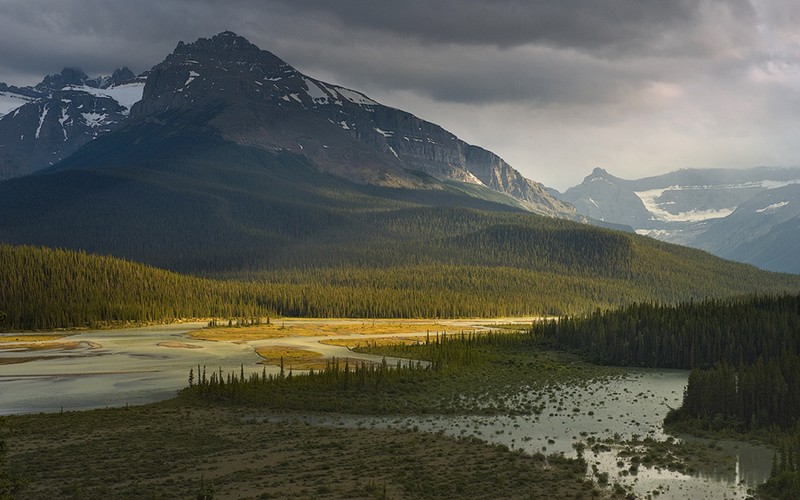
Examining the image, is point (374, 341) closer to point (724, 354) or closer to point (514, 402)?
point (724, 354)

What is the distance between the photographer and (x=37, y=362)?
11012 cm

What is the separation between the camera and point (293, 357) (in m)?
117

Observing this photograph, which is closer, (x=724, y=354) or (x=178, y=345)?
(x=724, y=354)

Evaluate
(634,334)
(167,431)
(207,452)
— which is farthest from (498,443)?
(634,334)

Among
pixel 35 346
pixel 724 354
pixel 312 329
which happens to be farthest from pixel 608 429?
pixel 312 329

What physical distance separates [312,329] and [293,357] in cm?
5601

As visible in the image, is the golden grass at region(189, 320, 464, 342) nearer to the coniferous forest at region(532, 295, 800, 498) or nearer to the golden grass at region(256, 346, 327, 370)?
the golden grass at region(256, 346, 327, 370)

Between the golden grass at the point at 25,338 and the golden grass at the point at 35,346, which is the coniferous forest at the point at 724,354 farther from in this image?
the golden grass at the point at 25,338

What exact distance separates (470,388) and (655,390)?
2169cm

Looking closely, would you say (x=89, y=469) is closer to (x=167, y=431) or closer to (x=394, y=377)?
(x=167, y=431)

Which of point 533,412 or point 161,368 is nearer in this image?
point 533,412

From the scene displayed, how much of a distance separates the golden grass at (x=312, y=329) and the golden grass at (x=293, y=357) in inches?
841

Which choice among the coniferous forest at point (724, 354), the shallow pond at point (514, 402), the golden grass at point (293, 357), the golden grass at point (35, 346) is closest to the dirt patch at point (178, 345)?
the shallow pond at point (514, 402)

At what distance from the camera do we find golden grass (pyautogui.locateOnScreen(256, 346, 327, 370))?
349 ft
